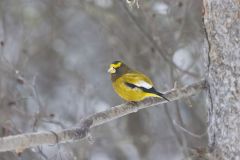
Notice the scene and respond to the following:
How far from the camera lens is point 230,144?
344cm

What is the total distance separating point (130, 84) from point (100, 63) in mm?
5000

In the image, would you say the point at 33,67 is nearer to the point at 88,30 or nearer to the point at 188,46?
the point at 88,30

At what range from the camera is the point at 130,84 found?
4.51m

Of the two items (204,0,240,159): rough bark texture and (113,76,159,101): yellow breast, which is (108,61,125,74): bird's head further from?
(204,0,240,159): rough bark texture

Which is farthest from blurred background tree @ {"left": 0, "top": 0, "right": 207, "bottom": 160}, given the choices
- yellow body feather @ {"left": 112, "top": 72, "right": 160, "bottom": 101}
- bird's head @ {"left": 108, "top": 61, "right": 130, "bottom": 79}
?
yellow body feather @ {"left": 112, "top": 72, "right": 160, "bottom": 101}

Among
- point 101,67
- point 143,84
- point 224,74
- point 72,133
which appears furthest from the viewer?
point 101,67

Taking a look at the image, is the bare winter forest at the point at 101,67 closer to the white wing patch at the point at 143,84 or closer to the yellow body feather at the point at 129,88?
the yellow body feather at the point at 129,88

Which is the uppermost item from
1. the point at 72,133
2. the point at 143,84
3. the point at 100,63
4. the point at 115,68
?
the point at 72,133

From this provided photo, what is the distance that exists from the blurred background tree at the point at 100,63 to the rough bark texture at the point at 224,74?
5.55ft

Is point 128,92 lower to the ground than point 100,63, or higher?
higher

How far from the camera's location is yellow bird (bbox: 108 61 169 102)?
4.30 meters

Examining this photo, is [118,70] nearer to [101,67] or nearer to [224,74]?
[224,74]

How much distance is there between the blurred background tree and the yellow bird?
0.65 m

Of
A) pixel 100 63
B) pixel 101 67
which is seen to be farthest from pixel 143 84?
pixel 101 67
